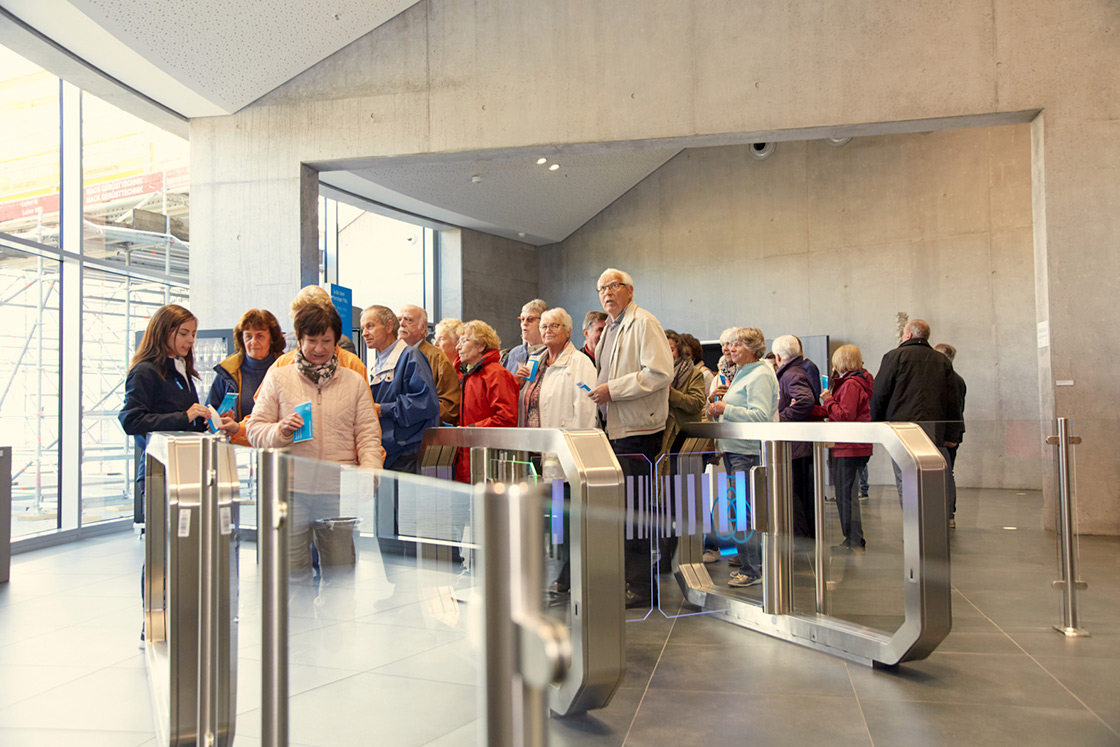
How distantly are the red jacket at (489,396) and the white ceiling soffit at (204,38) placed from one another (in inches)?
155

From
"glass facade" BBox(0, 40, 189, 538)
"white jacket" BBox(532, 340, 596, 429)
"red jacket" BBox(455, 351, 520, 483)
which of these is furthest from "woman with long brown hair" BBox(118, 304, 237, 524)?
"glass facade" BBox(0, 40, 189, 538)

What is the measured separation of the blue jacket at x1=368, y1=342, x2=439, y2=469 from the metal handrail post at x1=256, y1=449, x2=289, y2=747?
2.20 m

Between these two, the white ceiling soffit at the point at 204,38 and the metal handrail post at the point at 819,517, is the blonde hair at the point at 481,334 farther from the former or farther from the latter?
the white ceiling soffit at the point at 204,38

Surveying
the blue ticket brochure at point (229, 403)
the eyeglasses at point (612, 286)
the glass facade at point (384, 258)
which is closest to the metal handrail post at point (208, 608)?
the blue ticket brochure at point (229, 403)

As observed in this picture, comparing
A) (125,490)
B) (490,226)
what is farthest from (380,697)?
(490,226)

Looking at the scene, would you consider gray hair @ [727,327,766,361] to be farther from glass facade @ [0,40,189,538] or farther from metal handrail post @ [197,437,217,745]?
glass facade @ [0,40,189,538]

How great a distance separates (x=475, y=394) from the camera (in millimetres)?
4422

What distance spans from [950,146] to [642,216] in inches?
178

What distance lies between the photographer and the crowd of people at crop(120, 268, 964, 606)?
3.31m

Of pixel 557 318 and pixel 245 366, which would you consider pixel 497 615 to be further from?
pixel 245 366

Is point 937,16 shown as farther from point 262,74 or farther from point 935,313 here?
point 262,74

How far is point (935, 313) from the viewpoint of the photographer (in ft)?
34.3

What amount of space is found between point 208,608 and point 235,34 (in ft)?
18.5

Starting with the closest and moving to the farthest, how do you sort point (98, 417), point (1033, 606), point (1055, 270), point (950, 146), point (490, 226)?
point (1033, 606) < point (1055, 270) < point (98, 417) < point (950, 146) < point (490, 226)
